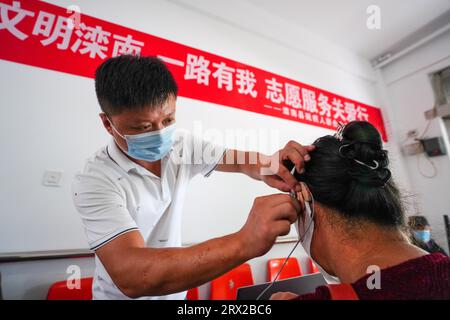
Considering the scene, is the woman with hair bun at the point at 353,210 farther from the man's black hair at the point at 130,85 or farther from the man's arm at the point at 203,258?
the man's black hair at the point at 130,85

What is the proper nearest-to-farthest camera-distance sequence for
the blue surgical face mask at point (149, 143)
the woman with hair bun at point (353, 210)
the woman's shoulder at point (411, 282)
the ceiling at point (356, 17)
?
the woman's shoulder at point (411, 282) < the woman with hair bun at point (353, 210) < the blue surgical face mask at point (149, 143) < the ceiling at point (356, 17)

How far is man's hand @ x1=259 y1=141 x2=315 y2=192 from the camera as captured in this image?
75 cm

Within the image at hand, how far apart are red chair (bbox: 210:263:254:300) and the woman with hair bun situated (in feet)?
3.37

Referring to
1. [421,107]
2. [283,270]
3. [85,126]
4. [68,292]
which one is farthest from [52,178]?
[421,107]

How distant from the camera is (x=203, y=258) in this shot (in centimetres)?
56

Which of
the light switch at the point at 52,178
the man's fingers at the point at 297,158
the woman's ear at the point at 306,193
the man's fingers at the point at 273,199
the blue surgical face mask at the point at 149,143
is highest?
the blue surgical face mask at the point at 149,143

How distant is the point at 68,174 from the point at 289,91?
7.20 ft

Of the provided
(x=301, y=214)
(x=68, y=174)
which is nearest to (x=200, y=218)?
(x=68, y=174)

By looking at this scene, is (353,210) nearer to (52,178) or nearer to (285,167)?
(285,167)

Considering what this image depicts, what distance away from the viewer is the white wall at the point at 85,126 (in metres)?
1.28

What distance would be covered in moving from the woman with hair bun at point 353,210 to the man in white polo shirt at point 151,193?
3.4 inches

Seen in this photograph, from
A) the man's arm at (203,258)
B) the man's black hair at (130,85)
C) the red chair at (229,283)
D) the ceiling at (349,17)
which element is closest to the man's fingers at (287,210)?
the man's arm at (203,258)

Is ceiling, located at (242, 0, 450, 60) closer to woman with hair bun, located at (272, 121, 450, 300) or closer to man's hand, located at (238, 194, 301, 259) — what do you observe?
woman with hair bun, located at (272, 121, 450, 300)

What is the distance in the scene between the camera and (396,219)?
2.21ft
